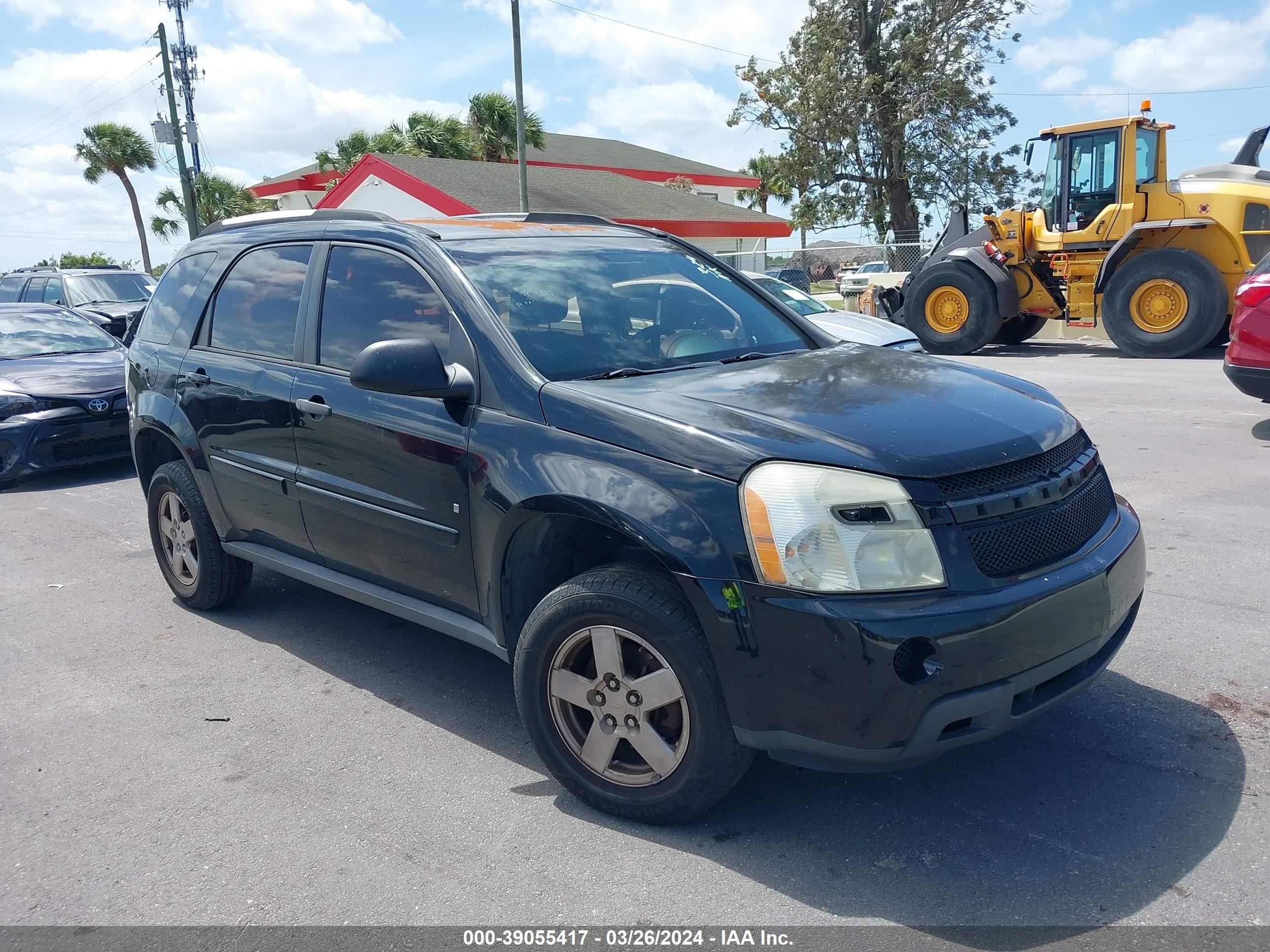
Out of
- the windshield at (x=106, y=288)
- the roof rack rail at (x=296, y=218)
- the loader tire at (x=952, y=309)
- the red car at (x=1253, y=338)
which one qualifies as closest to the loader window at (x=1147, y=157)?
the loader tire at (x=952, y=309)

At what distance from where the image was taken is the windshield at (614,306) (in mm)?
3521

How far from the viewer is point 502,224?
4.31 m

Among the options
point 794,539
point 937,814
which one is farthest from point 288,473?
point 937,814

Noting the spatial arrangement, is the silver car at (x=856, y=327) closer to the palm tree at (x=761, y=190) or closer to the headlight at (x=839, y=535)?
the headlight at (x=839, y=535)

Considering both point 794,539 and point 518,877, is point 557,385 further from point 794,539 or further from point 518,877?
point 518,877

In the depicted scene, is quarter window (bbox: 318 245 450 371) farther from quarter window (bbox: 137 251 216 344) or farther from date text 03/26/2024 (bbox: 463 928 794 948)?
date text 03/26/2024 (bbox: 463 928 794 948)

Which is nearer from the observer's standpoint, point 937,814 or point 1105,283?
point 937,814

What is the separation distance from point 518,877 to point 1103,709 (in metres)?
2.14

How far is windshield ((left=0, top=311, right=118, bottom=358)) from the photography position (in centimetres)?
974

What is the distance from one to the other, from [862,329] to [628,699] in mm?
7377

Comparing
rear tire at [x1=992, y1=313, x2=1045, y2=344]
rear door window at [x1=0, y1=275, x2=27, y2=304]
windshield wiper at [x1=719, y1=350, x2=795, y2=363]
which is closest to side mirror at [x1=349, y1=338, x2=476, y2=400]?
windshield wiper at [x1=719, y1=350, x2=795, y2=363]

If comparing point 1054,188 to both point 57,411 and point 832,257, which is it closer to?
point 57,411

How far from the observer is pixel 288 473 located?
413cm

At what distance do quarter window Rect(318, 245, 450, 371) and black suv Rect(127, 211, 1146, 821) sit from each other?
13mm
